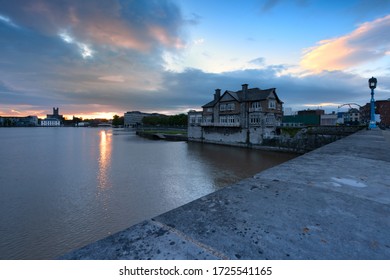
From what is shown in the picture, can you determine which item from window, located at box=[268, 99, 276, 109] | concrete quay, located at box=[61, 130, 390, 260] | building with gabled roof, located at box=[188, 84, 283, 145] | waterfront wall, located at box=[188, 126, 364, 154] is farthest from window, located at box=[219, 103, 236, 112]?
concrete quay, located at box=[61, 130, 390, 260]

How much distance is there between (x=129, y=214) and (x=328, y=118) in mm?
71502

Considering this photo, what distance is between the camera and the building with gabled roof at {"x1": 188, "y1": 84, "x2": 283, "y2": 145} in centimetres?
3675

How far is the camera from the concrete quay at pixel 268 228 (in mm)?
1740

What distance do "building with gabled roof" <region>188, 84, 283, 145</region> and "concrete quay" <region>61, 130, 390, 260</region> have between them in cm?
3479

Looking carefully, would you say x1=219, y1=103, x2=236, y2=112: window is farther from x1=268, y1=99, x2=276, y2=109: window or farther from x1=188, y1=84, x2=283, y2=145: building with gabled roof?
x1=268, y1=99, x2=276, y2=109: window

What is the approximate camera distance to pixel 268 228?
7.01ft

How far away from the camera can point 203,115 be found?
49281mm

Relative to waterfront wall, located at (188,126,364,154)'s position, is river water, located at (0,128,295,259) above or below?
below

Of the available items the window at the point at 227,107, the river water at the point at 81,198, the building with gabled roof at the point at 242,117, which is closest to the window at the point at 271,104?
the building with gabled roof at the point at 242,117

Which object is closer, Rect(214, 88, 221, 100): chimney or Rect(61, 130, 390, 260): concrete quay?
Rect(61, 130, 390, 260): concrete quay

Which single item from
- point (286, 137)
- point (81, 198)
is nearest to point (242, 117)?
point (286, 137)

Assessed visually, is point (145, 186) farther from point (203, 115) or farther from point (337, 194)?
point (203, 115)

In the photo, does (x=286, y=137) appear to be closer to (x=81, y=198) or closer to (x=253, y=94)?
(x=253, y=94)
